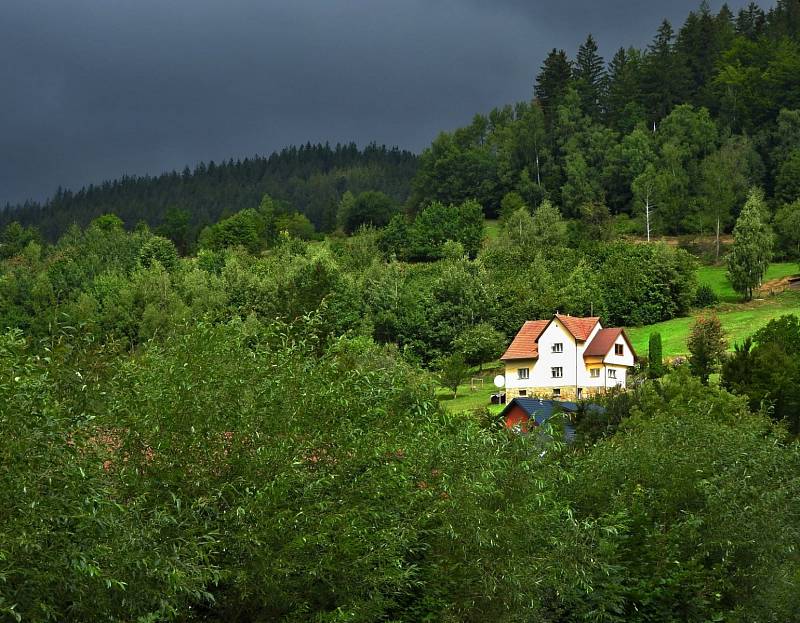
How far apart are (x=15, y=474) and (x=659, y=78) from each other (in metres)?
188

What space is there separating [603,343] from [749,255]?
1230 inches

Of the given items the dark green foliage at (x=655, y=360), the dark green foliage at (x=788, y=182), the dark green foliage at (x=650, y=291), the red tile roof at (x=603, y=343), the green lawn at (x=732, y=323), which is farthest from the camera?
the dark green foliage at (x=788, y=182)

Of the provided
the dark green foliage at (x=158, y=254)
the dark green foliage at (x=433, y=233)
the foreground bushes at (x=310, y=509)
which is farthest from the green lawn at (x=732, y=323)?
the dark green foliage at (x=158, y=254)

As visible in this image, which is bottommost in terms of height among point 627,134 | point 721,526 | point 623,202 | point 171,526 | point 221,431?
point 721,526

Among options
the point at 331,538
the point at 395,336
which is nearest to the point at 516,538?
the point at 331,538

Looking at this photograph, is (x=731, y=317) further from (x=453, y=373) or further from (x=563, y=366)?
(x=453, y=373)

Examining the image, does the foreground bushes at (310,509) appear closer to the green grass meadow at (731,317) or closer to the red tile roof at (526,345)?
the red tile roof at (526,345)

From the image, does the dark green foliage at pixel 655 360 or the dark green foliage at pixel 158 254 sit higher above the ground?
the dark green foliage at pixel 158 254

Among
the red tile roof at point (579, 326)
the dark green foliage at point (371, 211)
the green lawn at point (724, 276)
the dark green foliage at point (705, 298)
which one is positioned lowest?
the red tile roof at point (579, 326)

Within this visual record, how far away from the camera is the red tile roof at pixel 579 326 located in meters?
92.6

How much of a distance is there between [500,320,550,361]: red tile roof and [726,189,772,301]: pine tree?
28.4m

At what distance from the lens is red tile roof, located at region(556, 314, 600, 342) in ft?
304

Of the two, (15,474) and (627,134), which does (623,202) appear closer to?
(627,134)

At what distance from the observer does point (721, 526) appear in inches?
1208
